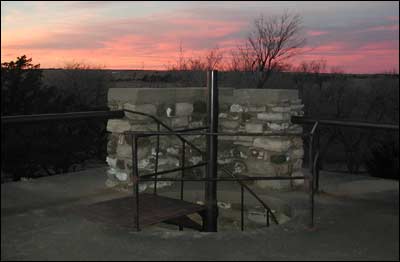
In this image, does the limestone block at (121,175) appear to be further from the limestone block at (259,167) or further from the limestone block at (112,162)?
the limestone block at (259,167)

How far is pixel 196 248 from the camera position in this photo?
308 cm

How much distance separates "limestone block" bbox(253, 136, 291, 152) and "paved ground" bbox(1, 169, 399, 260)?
→ 2.14 ft

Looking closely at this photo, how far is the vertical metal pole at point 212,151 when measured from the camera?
4336 mm

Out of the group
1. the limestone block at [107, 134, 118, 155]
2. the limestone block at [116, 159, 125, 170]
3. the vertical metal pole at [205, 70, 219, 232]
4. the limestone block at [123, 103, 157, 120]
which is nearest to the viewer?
the vertical metal pole at [205, 70, 219, 232]

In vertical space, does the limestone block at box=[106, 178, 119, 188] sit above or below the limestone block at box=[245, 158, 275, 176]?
below

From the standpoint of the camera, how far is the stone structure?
4.94 meters

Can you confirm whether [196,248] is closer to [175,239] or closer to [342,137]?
[175,239]

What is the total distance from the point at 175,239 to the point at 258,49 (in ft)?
58.9

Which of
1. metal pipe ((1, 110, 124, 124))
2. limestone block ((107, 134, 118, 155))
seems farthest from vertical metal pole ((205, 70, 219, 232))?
limestone block ((107, 134, 118, 155))

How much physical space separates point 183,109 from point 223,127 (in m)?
0.52

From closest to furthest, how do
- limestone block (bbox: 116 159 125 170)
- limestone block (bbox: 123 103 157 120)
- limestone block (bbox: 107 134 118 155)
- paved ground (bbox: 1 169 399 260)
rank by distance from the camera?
1. paved ground (bbox: 1 169 399 260)
2. limestone block (bbox: 123 103 157 120)
3. limestone block (bbox: 116 159 125 170)
4. limestone block (bbox: 107 134 118 155)

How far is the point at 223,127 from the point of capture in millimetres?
5441

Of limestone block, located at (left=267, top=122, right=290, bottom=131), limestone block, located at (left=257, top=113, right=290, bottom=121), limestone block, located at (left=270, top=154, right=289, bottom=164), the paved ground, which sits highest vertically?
limestone block, located at (left=257, top=113, right=290, bottom=121)

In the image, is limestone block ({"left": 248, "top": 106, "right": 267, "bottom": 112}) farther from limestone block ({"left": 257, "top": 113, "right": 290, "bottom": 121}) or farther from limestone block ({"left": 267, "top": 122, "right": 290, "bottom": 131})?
limestone block ({"left": 267, "top": 122, "right": 290, "bottom": 131})
